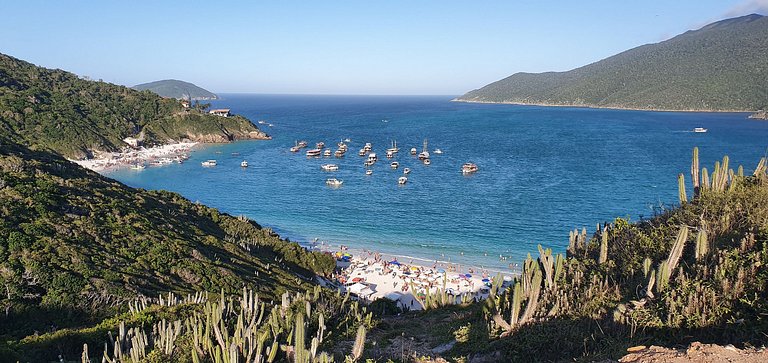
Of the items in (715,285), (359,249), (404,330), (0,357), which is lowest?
(359,249)

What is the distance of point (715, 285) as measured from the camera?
30.2 feet

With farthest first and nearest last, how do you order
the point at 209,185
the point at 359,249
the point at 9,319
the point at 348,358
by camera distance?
the point at 209,185, the point at 359,249, the point at 9,319, the point at 348,358

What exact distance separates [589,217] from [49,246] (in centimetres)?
3749

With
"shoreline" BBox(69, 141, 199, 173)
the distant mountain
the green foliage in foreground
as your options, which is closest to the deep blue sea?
"shoreline" BBox(69, 141, 199, 173)

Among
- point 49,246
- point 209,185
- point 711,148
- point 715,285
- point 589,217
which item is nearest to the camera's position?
point 715,285

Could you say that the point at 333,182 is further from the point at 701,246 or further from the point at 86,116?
the point at 86,116

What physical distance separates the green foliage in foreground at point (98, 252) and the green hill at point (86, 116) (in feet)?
127

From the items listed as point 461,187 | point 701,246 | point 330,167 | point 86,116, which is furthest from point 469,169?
point 86,116

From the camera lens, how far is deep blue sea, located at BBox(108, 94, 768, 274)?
36344 millimetres

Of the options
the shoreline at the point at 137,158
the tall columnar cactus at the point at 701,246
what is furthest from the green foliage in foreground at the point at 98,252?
the shoreline at the point at 137,158

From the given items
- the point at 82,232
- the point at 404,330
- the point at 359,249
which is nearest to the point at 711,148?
the point at 359,249

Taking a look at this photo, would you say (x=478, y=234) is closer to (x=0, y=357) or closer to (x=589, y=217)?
(x=589, y=217)

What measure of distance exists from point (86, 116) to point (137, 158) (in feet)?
54.9

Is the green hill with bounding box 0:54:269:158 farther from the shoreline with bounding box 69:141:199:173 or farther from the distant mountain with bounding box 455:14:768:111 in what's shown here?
the distant mountain with bounding box 455:14:768:111
